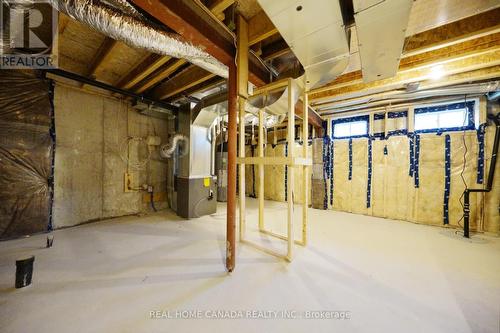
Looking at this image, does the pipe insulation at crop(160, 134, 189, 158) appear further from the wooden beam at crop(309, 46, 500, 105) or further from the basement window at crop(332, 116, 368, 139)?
the basement window at crop(332, 116, 368, 139)

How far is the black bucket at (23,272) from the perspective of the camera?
4.78ft

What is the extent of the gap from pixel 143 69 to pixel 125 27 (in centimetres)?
124

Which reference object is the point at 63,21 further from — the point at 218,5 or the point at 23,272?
the point at 23,272

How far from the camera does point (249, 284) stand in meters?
1.57

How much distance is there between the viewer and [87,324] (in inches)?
45.6

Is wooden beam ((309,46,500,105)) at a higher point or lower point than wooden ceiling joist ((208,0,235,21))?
lower

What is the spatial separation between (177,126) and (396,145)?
14.3ft

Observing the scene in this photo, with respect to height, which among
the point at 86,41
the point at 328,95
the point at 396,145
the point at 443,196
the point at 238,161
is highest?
the point at 86,41

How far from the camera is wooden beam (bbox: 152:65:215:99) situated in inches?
101

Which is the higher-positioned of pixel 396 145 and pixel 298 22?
pixel 298 22

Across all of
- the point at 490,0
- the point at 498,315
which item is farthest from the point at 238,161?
the point at 498,315

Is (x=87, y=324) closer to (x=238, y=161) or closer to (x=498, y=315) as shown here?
(x=238, y=161)

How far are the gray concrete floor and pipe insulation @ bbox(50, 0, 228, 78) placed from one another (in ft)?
6.59

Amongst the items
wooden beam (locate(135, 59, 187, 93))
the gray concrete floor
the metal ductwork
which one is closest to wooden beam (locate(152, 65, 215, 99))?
wooden beam (locate(135, 59, 187, 93))
